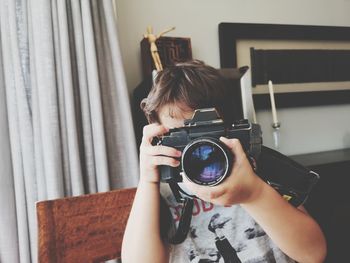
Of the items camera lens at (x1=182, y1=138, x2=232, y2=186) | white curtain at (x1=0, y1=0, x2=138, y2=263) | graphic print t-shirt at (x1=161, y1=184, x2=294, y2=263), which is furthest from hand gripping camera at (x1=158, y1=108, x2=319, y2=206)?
white curtain at (x1=0, y1=0, x2=138, y2=263)

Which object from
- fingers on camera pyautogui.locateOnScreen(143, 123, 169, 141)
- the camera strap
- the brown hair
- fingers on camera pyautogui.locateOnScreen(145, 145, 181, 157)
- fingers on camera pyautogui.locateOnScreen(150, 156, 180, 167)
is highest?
the brown hair

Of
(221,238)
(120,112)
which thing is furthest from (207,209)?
(120,112)

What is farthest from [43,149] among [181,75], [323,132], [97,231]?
[323,132]

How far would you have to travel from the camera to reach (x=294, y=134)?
1.39m

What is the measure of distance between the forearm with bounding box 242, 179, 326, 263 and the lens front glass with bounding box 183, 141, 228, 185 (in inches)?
2.8

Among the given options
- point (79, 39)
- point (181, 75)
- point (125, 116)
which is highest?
point (79, 39)

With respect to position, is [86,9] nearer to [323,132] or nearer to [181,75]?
[181,75]

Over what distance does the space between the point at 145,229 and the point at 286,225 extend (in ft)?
0.69

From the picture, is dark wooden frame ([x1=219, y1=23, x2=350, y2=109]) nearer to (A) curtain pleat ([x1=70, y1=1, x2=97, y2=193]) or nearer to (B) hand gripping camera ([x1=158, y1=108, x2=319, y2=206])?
(A) curtain pleat ([x1=70, y1=1, x2=97, y2=193])

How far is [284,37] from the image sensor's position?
1.33 metres

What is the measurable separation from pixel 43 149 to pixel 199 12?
807 millimetres

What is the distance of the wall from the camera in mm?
1140

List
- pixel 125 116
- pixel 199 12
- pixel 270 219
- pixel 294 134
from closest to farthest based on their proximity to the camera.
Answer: pixel 270 219
pixel 125 116
pixel 199 12
pixel 294 134

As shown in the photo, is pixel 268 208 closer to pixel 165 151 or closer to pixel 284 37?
pixel 165 151
